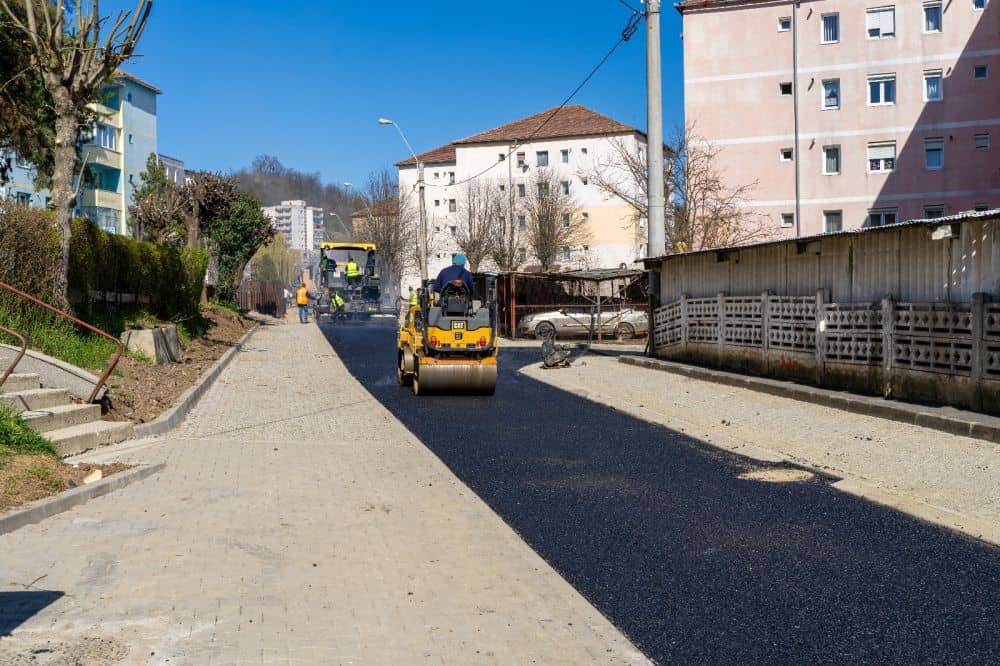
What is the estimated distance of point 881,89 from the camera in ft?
155

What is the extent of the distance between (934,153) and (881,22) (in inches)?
264

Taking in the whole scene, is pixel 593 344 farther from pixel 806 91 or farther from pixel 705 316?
pixel 806 91

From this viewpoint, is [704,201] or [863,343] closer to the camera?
[863,343]

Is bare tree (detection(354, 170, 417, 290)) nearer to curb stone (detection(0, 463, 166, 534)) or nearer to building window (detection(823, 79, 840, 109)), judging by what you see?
building window (detection(823, 79, 840, 109))

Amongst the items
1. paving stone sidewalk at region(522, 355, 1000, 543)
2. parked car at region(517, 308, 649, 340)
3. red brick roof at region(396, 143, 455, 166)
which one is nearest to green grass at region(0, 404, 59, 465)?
paving stone sidewalk at region(522, 355, 1000, 543)

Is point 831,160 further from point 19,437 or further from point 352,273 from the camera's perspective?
point 19,437

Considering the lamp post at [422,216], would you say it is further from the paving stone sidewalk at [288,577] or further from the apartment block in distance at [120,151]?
the paving stone sidewalk at [288,577]

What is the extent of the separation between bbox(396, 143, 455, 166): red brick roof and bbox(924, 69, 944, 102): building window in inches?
2138

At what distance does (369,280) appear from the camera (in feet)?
169

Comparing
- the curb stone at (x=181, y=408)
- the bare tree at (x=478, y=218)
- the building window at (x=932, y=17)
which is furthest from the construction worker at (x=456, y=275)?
the bare tree at (x=478, y=218)

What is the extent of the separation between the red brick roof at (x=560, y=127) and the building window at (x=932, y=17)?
121 feet

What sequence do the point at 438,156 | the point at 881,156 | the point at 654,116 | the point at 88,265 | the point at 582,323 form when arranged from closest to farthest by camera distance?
the point at 88,265, the point at 654,116, the point at 582,323, the point at 881,156, the point at 438,156

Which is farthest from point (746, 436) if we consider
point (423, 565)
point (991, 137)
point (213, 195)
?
point (991, 137)

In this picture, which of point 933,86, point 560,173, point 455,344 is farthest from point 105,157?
point 455,344
